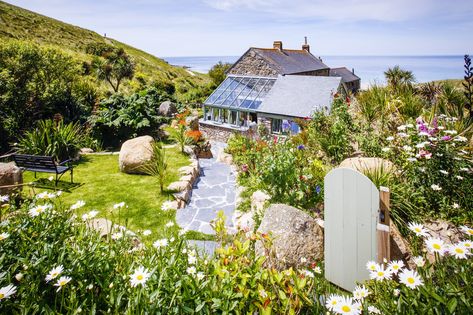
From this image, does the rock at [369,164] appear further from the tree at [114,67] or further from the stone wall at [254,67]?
the tree at [114,67]

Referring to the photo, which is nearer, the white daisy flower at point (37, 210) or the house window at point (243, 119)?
the white daisy flower at point (37, 210)

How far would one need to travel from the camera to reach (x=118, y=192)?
8062mm

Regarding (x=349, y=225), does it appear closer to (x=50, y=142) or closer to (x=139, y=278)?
(x=139, y=278)

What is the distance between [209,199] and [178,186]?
1.10m

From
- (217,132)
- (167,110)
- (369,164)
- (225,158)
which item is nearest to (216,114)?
(217,132)

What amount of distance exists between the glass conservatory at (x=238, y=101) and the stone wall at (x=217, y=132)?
579mm

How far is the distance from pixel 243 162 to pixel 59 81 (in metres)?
10.1

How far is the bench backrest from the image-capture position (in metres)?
7.57

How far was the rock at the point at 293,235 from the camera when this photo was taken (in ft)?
13.2

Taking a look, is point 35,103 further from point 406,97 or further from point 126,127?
point 406,97

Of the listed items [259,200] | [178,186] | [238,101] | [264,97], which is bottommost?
[178,186]

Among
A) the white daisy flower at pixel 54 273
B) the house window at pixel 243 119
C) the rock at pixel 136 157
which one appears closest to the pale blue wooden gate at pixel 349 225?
the white daisy flower at pixel 54 273

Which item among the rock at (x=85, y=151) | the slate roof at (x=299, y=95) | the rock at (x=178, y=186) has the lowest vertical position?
the rock at (x=178, y=186)

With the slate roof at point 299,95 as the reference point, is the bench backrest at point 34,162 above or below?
below
